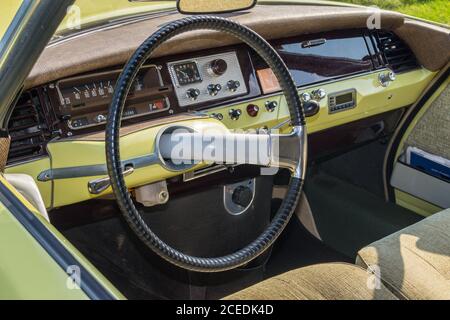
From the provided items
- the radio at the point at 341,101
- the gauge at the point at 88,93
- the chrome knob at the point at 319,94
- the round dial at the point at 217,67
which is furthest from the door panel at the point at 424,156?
the gauge at the point at 88,93

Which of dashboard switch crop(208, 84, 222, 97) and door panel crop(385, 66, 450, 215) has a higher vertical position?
dashboard switch crop(208, 84, 222, 97)

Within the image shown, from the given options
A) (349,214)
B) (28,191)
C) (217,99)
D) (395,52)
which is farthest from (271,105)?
(28,191)

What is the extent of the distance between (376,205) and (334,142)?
38cm

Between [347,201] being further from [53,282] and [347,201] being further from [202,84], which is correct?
[53,282]

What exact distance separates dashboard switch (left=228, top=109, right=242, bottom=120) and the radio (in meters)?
0.44

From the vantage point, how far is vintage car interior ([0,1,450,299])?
152 cm

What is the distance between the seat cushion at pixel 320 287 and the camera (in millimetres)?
1386

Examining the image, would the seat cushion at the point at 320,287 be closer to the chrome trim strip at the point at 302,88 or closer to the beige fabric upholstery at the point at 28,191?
the beige fabric upholstery at the point at 28,191

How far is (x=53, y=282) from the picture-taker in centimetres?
105

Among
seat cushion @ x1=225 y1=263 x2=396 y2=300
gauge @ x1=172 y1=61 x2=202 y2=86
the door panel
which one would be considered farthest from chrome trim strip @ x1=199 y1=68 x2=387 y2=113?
seat cushion @ x1=225 y1=263 x2=396 y2=300

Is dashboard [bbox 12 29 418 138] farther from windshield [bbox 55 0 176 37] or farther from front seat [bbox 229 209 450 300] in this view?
front seat [bbox 229 209 450 300]

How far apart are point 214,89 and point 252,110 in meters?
0.16

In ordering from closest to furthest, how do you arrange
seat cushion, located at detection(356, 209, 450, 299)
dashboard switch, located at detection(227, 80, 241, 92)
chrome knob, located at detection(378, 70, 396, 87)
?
seat cushion, located at detection(356, 209, 450, 299) → dashboard switch, located at detection(227, 80, 241, 92) → chrome knob, located at detection(378, 70, 396, 87)

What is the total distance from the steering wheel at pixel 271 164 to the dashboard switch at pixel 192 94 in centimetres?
57
